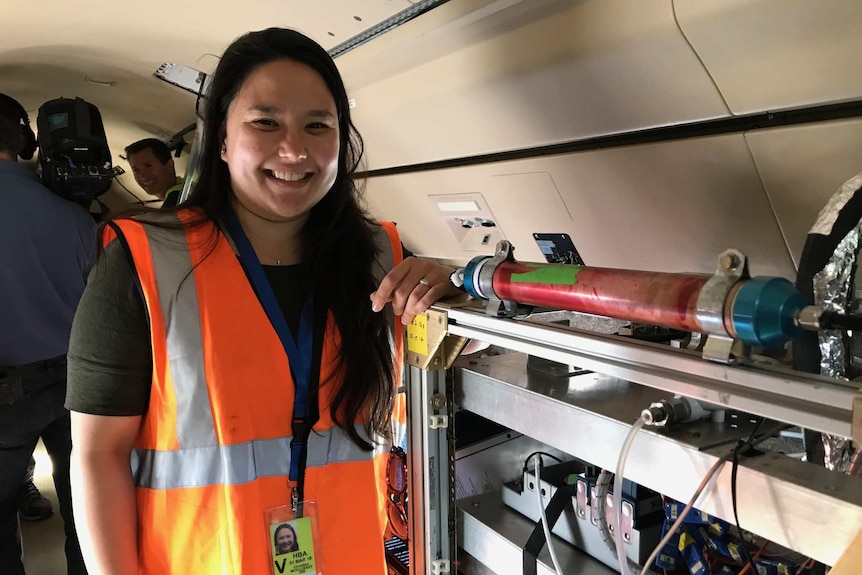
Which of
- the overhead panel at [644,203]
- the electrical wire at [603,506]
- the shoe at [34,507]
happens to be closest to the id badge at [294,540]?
the electrical wire at [603,506]

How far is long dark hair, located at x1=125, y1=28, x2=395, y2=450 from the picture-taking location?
4.02 ft

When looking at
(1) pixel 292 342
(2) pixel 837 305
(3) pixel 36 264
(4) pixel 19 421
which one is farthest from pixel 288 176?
(4) pixel 19 421

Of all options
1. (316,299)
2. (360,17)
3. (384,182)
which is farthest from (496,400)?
(384,182)

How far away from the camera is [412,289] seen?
1.16 meters

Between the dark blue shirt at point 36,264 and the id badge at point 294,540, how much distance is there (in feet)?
4.72

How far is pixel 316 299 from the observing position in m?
1.28

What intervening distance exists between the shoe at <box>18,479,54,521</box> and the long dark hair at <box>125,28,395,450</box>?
2959mm

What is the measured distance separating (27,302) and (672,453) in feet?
7.68

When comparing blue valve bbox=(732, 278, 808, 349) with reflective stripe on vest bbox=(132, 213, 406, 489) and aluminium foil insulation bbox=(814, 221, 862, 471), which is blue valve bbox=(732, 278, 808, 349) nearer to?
aluminium foil insulation bbox=(814, 221, 862, 471)

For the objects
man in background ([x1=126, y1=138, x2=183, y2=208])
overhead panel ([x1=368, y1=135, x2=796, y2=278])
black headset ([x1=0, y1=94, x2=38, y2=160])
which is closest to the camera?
overhead panel ([x1=368, y1=135, x2=796, y2=278])

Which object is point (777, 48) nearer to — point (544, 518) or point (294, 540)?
point (544, 518)

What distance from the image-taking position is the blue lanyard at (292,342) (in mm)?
1213

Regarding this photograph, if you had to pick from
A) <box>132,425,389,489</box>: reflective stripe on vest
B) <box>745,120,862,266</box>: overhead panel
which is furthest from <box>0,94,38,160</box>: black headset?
<box>745,120,862,266</box>: overhead panel

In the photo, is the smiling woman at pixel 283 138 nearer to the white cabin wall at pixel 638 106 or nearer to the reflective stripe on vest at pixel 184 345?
the reflective stripe on vest at pixel 184 345
